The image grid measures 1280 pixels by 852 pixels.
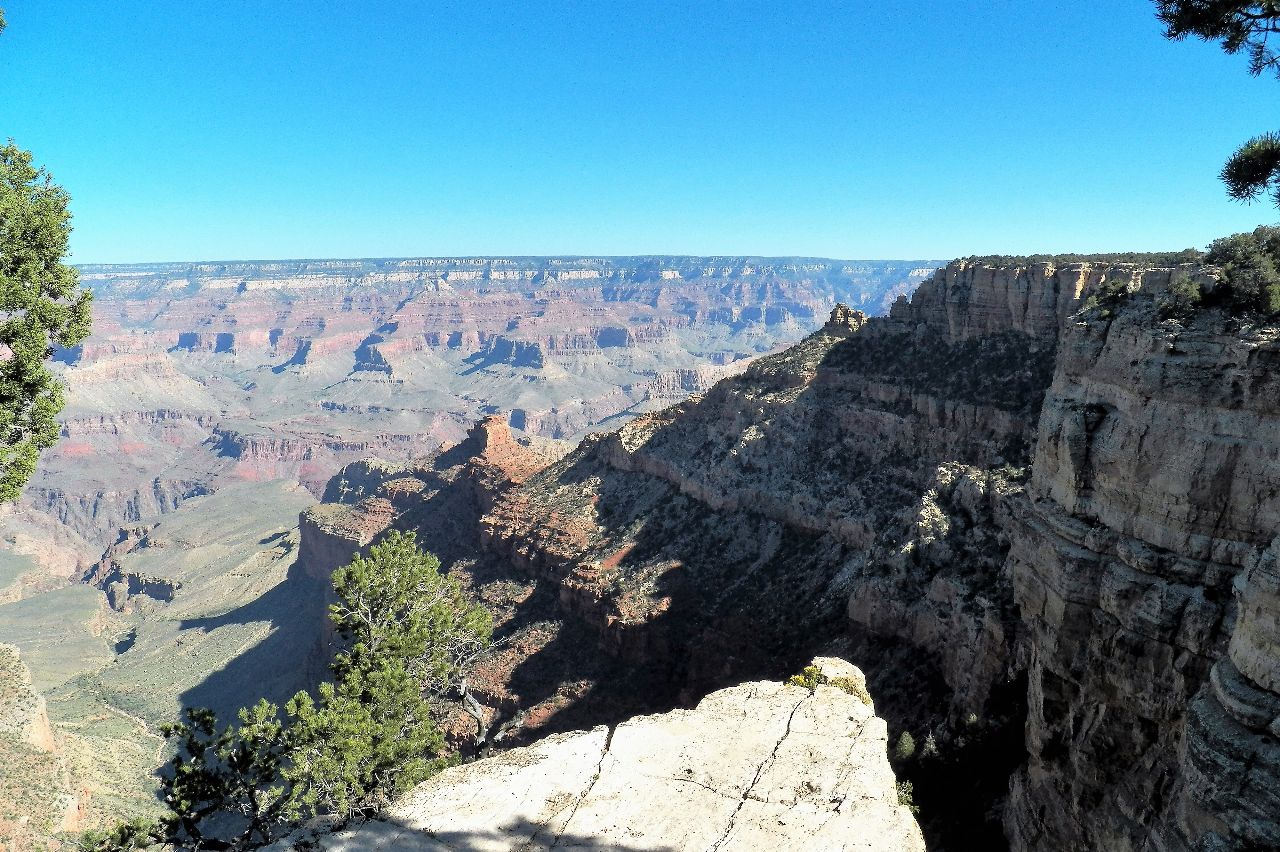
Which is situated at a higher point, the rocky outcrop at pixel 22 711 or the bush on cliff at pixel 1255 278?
the bush on cliff at pixel 1255 278

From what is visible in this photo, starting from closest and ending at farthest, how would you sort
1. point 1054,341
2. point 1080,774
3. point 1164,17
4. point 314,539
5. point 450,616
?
point 1164,17 → point 1080,774 → point 450,616 → point 1054,341 → point 314,539

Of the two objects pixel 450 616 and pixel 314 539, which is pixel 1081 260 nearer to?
pixel 450 616

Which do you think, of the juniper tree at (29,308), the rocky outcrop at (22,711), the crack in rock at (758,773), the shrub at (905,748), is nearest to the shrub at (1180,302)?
the crack in rock at (758,773)

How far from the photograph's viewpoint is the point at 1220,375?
19391mm

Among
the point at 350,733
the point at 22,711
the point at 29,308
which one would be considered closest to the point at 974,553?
the point at 350,733

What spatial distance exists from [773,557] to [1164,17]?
39619mm

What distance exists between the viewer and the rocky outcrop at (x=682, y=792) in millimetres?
14086

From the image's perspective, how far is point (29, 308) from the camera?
1565 cm

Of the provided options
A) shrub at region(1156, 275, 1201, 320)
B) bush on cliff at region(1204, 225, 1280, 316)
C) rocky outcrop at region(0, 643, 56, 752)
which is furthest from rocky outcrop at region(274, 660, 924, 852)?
rocky outcrop at region(0, 643, 56, 752)

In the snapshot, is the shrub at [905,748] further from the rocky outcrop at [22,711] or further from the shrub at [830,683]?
the rocky outcrop at [22,711]

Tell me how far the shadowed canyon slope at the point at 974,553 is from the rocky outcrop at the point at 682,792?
6560 millimetres

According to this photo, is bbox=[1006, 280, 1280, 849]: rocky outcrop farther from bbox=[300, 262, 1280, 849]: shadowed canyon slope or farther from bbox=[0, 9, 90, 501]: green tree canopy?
bbox=[0, 9, 90, 501]: green tree canopy

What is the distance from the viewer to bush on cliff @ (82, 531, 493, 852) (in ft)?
64.1

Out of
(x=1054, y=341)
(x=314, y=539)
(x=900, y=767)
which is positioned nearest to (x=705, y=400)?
(x=1054, y=341)
